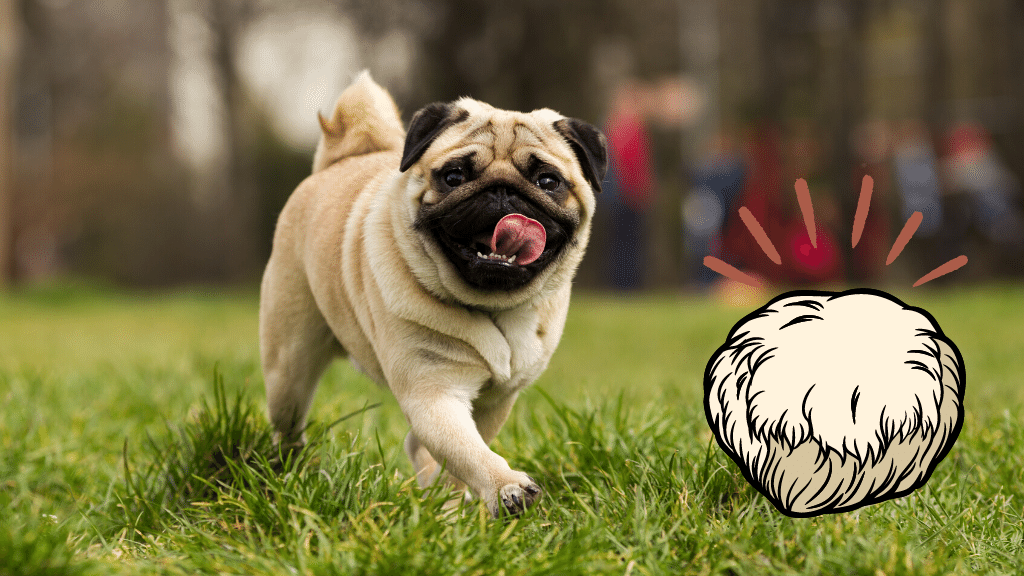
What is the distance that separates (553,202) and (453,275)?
12.6 inches

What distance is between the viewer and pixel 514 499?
2.05 meters

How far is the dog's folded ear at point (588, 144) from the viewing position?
92.2 inches

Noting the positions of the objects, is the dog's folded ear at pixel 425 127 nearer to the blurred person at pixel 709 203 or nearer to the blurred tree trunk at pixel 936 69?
the blurred person at pixel 709 203

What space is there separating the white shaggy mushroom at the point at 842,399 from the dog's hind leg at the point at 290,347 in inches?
52.4

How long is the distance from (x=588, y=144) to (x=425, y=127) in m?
0.44

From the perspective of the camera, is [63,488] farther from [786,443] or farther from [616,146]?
[616,146]

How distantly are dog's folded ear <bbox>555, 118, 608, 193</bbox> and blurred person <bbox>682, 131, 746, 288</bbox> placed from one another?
32.9 feet

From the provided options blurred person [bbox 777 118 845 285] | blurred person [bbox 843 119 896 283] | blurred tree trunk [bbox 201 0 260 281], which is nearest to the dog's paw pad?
blurred person [bbox 777 118 845 285]

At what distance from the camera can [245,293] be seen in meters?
13.0

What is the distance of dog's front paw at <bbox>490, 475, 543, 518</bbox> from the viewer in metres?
2.05

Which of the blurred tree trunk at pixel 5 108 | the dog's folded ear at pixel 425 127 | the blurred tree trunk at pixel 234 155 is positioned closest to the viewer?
the dog's folded ear at pixel 425 127

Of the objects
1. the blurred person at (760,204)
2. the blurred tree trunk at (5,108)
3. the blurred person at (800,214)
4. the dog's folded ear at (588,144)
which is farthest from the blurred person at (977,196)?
the blurred tree trunk at (5,108)

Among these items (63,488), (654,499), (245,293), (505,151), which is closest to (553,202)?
(505,151)

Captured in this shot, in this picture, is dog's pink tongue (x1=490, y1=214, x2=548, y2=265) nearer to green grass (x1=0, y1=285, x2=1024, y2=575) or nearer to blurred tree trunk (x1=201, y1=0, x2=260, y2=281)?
green grass (x1=0, y1=285, x2=1024, y2=575)
